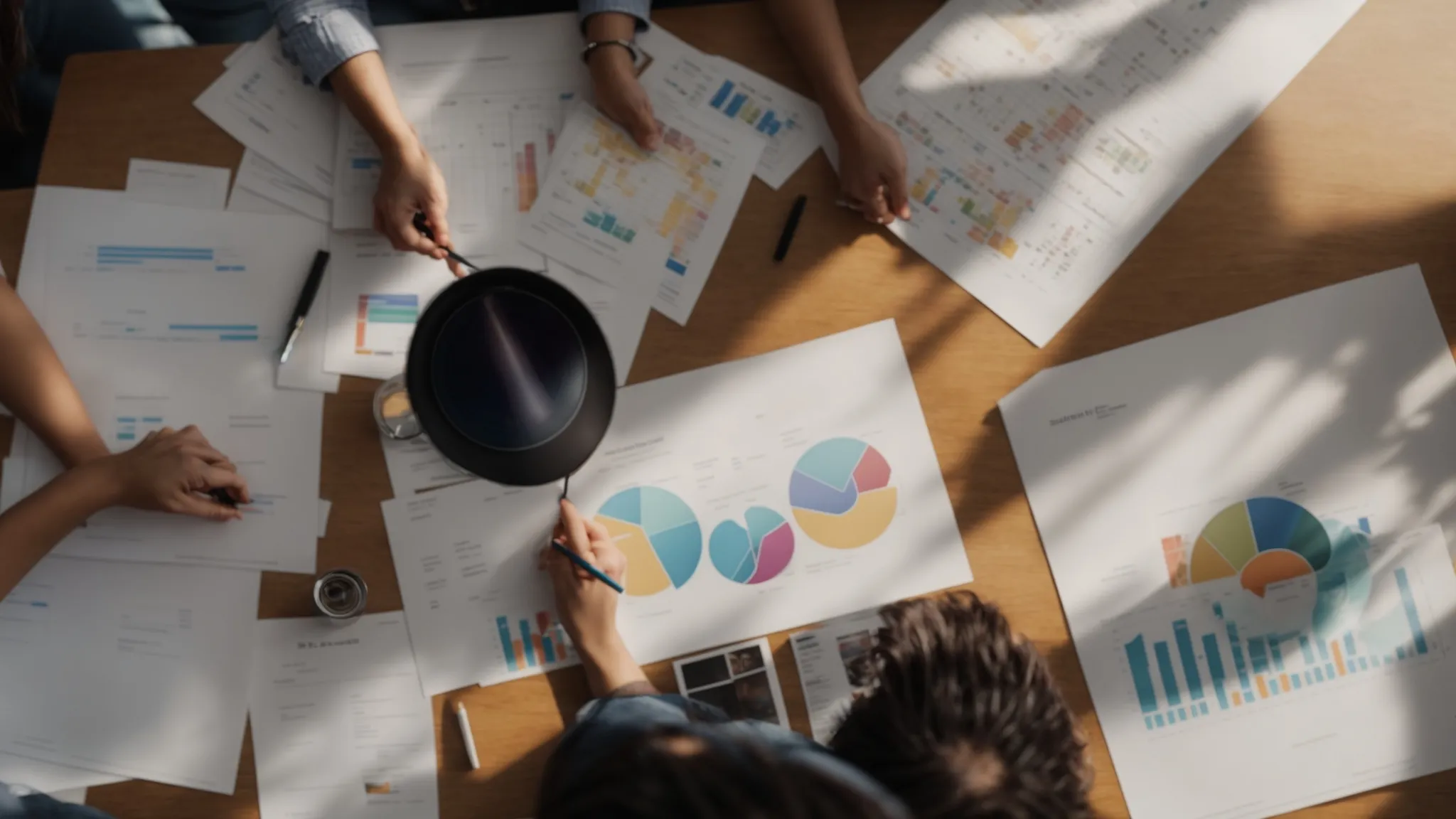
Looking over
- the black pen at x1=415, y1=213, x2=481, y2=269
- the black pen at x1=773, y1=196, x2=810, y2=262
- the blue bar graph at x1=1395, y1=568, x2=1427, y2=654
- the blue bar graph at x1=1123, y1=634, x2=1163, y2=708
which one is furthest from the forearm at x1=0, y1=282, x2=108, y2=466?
the blue bar graph at x1=1395, y1=568, x2=1427, y2=654

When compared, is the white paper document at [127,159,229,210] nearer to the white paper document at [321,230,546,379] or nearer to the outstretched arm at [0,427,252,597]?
the white paper document at [321,230,546,379]

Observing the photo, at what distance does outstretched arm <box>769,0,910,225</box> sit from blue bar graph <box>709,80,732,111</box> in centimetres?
9

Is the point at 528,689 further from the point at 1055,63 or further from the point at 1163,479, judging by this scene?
the point at 1055,63

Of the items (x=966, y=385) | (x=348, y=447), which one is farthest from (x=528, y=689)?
(x=966, y=385)

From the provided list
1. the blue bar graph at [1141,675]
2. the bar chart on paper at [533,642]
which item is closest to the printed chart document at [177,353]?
the bar chart on paper at [533,642]

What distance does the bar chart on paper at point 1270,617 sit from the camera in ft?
3.75

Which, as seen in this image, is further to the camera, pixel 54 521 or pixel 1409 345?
pixel 1409 345

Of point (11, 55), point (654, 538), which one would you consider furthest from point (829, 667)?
point (11, 55)

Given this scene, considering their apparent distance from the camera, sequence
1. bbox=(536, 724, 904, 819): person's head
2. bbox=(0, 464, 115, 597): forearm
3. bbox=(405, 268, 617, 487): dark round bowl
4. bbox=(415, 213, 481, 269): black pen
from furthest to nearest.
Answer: bbox=(415, 213, 481, 269): black pen → bbox=(0, 464, 115, 597): forearm → bbox=(405, 268, 617, 487): dark round bowl → bbox=(536, 724, 904, 819): person's head

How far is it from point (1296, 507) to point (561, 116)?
98 centimetres

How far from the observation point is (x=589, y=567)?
1053mm

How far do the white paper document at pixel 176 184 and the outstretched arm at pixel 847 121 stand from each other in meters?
0.69

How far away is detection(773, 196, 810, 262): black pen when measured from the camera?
3.88 feet

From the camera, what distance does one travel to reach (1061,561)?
115 centimetres
